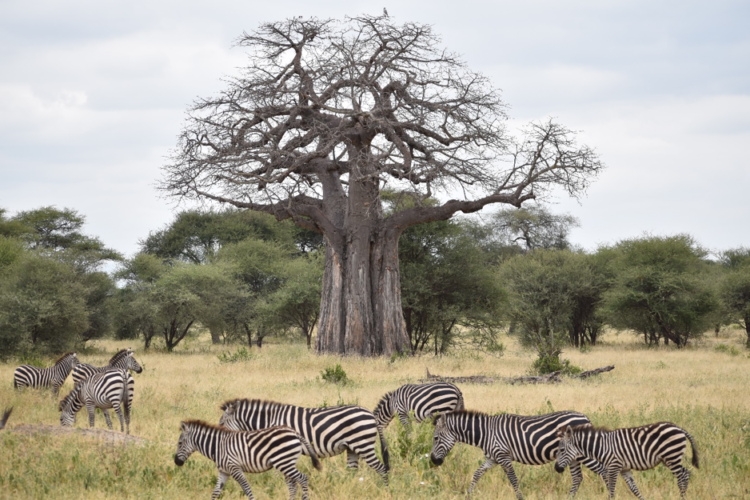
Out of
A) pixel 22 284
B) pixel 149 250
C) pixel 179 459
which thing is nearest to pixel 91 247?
pixel 149 250

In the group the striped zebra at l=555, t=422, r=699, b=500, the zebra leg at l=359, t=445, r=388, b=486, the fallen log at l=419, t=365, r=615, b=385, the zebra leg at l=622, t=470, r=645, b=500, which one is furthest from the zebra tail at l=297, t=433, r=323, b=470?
the fallen log at l=419, t=365, r=615, b=385

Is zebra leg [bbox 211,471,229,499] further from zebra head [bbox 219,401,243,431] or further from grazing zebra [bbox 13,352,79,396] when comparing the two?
grazing zebra [bbox 13,352,79,396]

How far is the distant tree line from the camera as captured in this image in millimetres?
24594

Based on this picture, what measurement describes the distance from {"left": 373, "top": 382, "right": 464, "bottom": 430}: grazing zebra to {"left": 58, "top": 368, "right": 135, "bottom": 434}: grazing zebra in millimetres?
3868

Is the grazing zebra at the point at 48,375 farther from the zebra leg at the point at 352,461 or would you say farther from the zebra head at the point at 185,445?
the zebra leg at the point at 352,461

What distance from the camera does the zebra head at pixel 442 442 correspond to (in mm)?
7336

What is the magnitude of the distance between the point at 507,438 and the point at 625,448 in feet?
3.85

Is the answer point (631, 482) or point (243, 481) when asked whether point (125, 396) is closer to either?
point (243, 481)

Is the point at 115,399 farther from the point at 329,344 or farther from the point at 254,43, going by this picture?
the point at 254,43

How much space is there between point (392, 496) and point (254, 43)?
57.8ft

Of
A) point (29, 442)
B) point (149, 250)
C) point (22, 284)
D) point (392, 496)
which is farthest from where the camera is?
point (149, 250)

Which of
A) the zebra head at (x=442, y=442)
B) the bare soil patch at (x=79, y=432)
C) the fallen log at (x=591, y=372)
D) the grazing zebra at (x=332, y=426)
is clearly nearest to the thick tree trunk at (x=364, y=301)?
the fallen log at (x=591, y=372)

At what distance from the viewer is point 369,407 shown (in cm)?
1182

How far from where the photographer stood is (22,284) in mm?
24141
